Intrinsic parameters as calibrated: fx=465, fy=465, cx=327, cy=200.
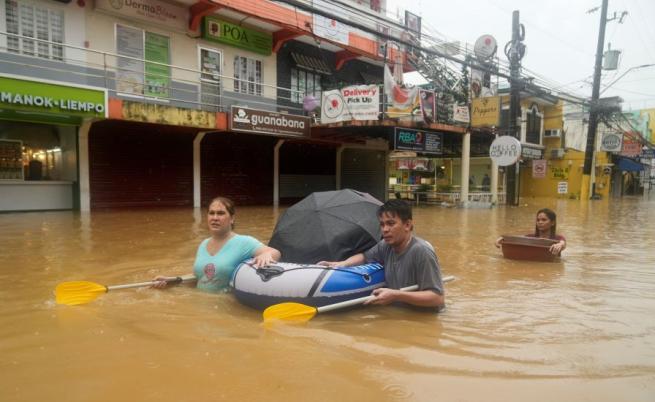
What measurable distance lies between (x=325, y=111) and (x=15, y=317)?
547 inches

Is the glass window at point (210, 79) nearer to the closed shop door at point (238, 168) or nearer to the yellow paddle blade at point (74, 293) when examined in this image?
the closed shop door at point (238, 168)

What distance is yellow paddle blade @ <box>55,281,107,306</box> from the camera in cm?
445

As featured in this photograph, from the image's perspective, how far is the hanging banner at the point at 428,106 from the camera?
1672 cm

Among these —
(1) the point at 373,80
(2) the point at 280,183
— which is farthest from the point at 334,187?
(1) the point at 373,80

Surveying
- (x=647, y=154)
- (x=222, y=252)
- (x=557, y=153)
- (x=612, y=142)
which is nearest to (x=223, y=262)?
(x=222, y=252)

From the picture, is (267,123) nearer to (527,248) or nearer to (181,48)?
(181,48)

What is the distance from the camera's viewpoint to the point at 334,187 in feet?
74.3

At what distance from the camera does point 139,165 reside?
15.6 meters

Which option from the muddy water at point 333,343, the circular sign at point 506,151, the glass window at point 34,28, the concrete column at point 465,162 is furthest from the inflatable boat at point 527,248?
the concrete column at point 465,162

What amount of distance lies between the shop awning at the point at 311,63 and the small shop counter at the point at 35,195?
957 cm

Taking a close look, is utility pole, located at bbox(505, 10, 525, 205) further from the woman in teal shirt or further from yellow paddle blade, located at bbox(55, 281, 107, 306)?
yellow paddle blade, located at bbox(55, 281, 107, 306)

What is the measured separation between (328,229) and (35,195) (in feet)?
39.6

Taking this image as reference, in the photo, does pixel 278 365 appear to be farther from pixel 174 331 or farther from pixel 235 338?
pixel 174 331

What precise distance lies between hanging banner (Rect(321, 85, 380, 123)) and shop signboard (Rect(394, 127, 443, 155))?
1621mm
